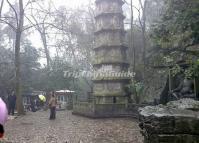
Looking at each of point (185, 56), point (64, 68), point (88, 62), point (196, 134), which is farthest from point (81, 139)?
point (88, 62)

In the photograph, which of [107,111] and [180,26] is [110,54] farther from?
[180,26]

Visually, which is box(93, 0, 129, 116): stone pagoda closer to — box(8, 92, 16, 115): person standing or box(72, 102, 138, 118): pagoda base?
box(72, 102, 138, 118): pagoda base

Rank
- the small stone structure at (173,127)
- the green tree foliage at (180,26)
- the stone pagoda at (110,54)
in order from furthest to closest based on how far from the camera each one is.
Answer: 1. the stone pagoda at (110,54)
2. the green tree foliage at (180,26)
3. the small stone structure at (173,127)

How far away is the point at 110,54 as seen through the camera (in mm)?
24391

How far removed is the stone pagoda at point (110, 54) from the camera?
79.3 ft

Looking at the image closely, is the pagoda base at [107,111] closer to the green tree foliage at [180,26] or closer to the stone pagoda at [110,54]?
the stone pagoda at [110,54]

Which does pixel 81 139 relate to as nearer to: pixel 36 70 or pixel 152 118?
pixel 152 118

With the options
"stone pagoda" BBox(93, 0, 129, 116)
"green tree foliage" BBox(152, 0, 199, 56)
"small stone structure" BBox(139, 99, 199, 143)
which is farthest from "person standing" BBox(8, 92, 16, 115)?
"small stone structure" BBox(139, 99, 199, 143)

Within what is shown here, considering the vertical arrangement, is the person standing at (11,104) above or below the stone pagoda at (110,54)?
below

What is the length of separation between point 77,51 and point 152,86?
44.9 ft

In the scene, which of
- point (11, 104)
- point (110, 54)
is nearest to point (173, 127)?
point (110, 54)

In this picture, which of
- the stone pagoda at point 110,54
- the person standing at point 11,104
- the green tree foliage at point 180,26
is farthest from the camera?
the stone pagoda at point 110,54

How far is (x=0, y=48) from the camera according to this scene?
126ft

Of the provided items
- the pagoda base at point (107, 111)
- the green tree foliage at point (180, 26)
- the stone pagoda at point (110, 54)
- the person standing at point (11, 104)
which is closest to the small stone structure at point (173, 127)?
the green tree foliage at point (180, 26)
